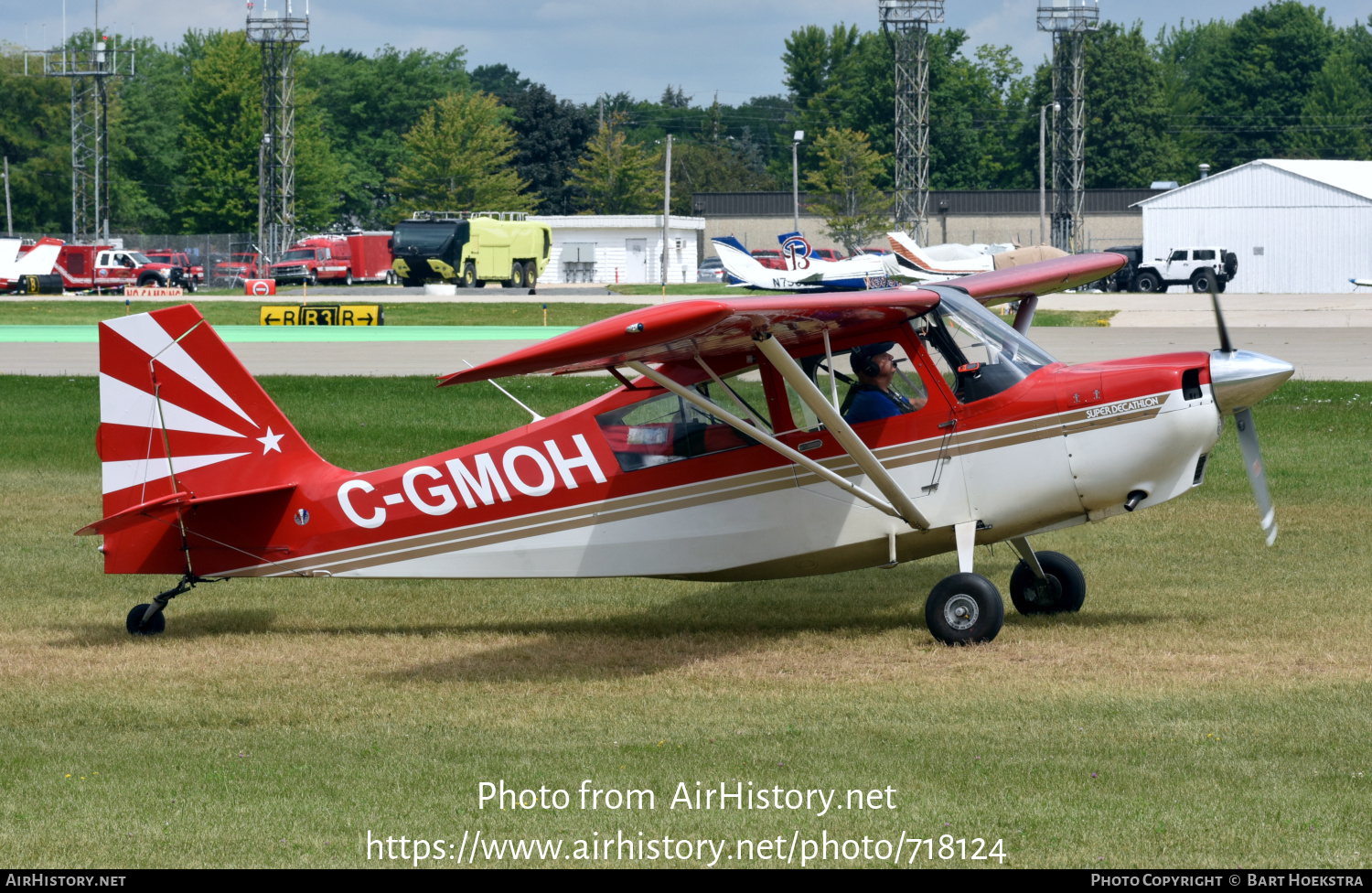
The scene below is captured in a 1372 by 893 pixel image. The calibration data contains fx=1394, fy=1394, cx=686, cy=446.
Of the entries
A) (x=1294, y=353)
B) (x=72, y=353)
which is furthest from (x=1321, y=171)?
(x=72, y=353)

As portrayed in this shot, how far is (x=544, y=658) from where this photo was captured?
970 centimetres

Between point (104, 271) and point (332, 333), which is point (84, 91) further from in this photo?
point (332, 333)

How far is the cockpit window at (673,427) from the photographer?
9812mm

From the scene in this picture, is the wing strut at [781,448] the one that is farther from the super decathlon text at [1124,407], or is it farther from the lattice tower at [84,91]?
the lattice tower at [84,91]

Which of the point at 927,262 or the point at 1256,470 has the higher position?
the point at 927,262

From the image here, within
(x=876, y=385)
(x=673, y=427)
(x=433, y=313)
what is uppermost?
(x=433, y=313)

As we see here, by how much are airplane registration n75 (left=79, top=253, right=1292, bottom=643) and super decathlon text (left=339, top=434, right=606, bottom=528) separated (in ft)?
0.05

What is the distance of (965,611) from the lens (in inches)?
374

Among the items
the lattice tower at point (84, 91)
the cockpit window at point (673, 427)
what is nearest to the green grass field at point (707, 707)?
the cockpit window at point (673, 427)

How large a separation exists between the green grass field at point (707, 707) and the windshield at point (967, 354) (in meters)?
1.79

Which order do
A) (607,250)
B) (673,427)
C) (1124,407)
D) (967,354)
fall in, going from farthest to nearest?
1. (607,250)
2. (673,427)
3. (967,354)
4. (1124,407)

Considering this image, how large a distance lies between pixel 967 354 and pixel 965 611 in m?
1.76

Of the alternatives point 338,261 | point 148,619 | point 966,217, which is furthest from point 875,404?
point 966,217

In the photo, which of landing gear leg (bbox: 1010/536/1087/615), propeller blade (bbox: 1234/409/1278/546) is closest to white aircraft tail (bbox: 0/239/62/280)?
landing gear leg (bbox: 1010/536/1087/615)
